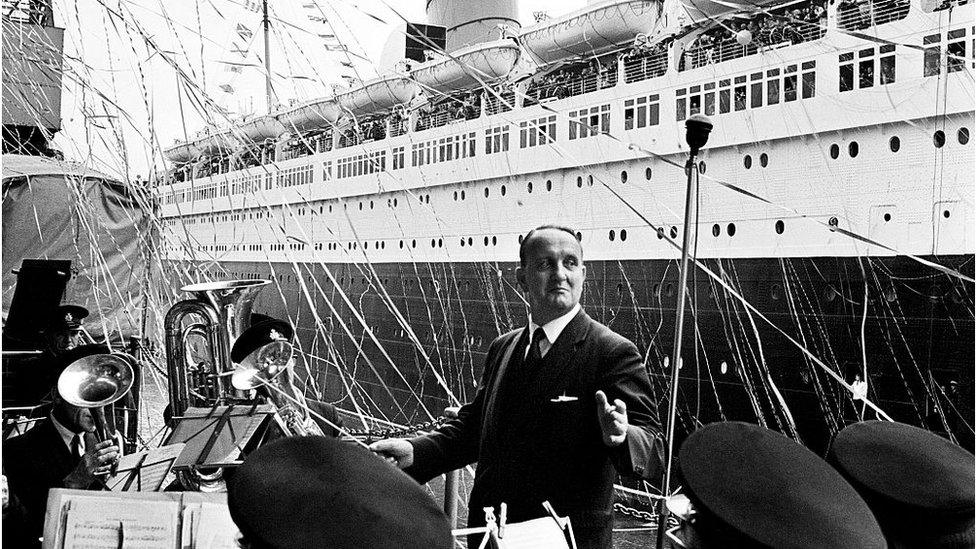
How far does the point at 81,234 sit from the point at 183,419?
4.23m

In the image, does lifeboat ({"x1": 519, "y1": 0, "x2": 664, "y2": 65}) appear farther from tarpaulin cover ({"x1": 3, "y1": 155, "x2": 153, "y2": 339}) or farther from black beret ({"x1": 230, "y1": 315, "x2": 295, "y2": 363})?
black beret ({"x1": 230, "y1": 315, "x2": 295, "y2": 363})

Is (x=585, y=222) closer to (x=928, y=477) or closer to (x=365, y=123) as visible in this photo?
(x=365, y=123)

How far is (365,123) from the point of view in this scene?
12023 mm

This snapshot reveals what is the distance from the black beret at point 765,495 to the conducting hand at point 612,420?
0.23m

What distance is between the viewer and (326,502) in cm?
88

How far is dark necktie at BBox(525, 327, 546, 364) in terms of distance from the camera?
5.02ft

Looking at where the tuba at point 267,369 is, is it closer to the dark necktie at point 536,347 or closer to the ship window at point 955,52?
the dark necktie at point 536,347

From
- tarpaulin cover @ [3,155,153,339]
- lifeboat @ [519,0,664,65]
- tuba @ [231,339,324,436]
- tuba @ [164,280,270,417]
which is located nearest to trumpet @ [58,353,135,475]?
tuba @ [231,339,324,436]

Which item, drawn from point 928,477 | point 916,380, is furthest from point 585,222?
point 928,477

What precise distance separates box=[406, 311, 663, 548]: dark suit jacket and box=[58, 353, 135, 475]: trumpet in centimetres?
90

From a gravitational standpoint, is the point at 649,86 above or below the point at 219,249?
above

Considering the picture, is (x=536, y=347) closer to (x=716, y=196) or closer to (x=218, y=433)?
(x=218, y=433)

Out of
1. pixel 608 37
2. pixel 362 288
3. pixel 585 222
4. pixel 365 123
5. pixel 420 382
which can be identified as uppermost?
pixel 608 37

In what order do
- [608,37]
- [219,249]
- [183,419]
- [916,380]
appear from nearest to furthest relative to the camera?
[183,419] < [916,380] < [608,37] < [219,249]
